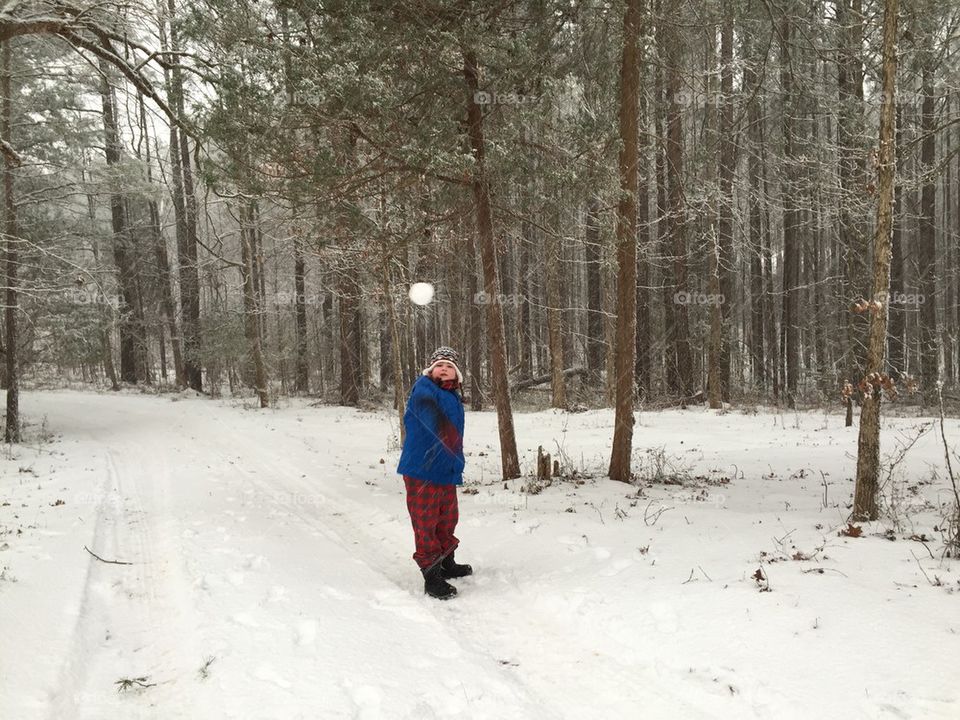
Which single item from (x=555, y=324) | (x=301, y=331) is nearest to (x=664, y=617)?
(x=555, y=324)

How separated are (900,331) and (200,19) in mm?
21009

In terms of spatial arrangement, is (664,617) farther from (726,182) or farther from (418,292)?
(726,182)

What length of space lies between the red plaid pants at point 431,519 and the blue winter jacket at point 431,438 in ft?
0.34

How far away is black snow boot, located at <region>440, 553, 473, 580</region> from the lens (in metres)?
5.15

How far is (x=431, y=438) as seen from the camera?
16.0 ft

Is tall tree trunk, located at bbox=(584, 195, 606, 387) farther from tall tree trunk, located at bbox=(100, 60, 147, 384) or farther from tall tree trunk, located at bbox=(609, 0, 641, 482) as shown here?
tall tree trunk, located at bbox=(100, 60, 147, 384)

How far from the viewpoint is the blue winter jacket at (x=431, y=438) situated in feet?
16.0

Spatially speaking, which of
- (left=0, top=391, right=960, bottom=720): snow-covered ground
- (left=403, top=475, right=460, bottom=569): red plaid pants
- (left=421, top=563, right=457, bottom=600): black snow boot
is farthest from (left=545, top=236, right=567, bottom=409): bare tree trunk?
(left=421, top=563, right=457, bottom=600): black snow boot

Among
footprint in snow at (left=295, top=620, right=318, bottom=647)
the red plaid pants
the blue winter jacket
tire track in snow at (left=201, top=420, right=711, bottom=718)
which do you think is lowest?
tire track in snow at (left=201, top=420, right=711, bottom=718)

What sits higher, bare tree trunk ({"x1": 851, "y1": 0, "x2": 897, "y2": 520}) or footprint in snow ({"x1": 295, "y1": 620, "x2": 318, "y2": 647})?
bare tree trunk ({"x1": 851, "y1": 0, "x2": 897, "y2": 520})

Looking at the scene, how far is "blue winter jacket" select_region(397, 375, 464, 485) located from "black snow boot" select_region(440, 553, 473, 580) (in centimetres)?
74

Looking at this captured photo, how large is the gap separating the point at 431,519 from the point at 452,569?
59cm

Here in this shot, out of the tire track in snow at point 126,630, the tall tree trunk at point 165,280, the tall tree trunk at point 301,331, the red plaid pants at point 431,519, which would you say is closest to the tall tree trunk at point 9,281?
the tire track in snow at point 126,630

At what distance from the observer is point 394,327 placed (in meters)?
11.3
